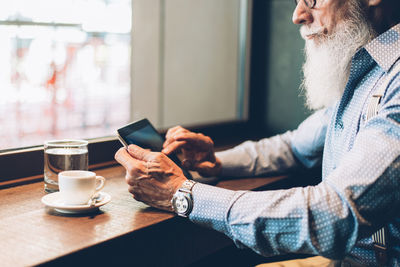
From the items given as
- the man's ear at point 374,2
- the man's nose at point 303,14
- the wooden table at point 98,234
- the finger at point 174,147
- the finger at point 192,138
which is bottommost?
the wooden table at point 98,234

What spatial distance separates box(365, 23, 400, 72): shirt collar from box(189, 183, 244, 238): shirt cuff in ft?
1.62

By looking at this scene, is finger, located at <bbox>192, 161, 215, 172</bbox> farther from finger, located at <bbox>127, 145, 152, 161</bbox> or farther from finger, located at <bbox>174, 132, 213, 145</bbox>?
finger, located at <bbox>127, 145, 152, 161</bbox>

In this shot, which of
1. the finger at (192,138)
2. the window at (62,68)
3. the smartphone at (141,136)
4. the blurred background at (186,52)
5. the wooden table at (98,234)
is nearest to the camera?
the wooden table at (98,234)

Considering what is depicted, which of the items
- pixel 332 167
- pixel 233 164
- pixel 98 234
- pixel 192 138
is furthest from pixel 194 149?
pixel 98 234

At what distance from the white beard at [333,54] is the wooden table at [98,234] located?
41 cm

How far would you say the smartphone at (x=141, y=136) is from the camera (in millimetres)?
1191

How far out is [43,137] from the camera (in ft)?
10.6

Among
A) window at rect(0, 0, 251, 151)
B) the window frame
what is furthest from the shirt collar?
window at rect(0, 0, 251, 151)

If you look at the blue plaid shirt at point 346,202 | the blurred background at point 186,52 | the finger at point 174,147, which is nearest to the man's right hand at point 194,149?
the finger at point 174,147

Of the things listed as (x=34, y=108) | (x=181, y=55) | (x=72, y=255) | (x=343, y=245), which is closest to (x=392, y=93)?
(x=343, y=245)

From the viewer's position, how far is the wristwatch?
3.60ft

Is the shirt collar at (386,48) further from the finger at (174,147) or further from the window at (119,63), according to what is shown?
the window at (119,63)

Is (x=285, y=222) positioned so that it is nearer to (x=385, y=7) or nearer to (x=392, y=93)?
(x=392, y=93)

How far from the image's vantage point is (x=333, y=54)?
1301mm
